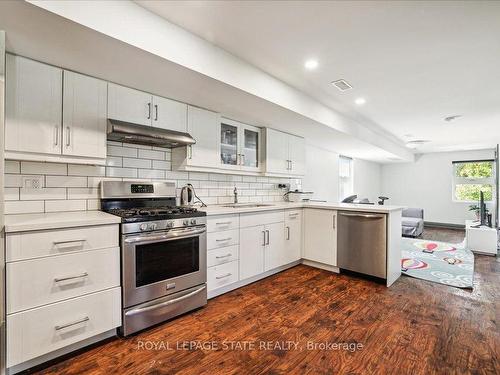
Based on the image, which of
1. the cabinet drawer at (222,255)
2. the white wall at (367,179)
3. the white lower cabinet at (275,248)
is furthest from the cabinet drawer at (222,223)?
the white wall at (367,179)

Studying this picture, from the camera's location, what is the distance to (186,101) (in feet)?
9.01

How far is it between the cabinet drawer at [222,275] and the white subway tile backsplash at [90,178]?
917 mm

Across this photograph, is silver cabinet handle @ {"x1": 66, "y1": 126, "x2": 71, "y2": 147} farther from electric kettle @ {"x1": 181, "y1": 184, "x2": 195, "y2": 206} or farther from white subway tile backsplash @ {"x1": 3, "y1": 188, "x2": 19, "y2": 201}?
electric kettle @ {"x1": 181, "y1": 184, "x2": 195, "y2": 206}

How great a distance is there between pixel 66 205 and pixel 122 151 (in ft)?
2.24

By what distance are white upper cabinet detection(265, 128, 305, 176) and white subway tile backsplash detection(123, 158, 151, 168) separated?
5.46 feet

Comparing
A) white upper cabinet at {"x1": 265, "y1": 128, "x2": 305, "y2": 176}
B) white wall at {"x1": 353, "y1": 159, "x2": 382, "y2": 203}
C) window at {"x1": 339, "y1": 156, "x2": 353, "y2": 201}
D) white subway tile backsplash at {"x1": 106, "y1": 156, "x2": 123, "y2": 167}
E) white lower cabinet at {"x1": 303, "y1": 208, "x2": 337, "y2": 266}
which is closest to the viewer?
white subway tile backsplash at {"x1": 106, "y1": 156, "x2": 123, "y2": 167}

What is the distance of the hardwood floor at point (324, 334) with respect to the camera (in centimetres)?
167

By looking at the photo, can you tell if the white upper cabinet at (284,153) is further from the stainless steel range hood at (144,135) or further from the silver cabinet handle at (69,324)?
the silver cabinet handle at (69,324)

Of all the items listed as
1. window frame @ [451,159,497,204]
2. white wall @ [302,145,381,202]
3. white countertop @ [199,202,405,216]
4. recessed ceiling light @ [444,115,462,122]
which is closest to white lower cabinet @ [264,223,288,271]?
white countertop @ [199,202,405,216]

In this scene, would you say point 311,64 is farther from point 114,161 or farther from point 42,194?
point 42,194

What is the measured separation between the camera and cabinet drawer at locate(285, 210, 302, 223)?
11.5ft

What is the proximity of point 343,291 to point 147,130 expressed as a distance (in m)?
2.64

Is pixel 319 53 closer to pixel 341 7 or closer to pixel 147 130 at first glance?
pixel 341 7

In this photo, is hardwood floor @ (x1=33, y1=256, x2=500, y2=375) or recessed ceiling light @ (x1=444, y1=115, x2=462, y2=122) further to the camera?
recessed ceiling light @ (x1=444, y1=115, x2=462, y2=122)
